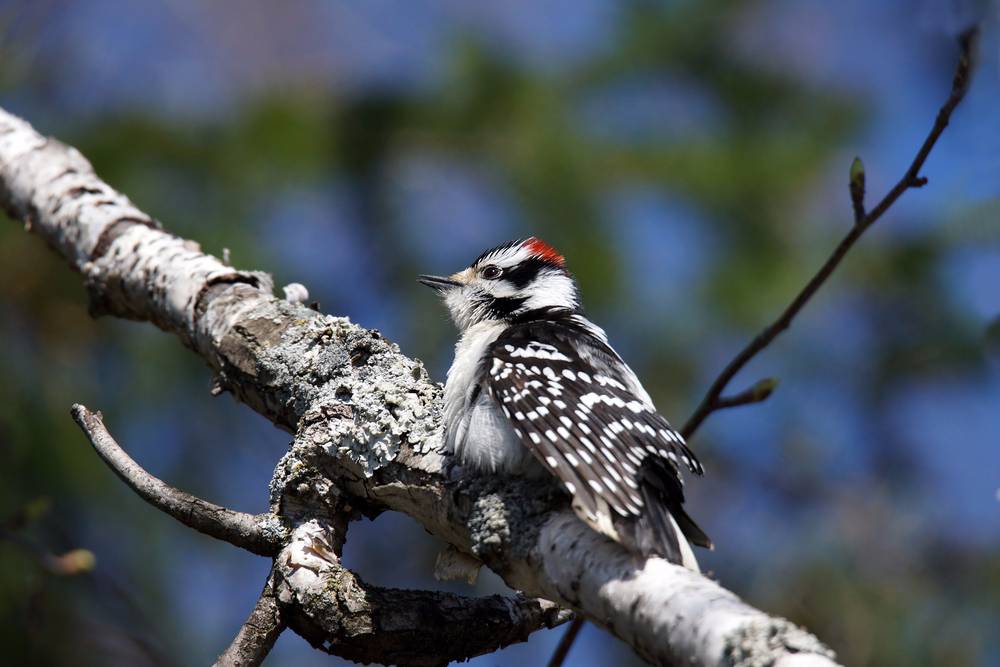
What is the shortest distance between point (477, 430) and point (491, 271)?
1429mm

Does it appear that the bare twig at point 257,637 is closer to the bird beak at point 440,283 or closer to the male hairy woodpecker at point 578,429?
the male hairy woodpecker at point 578,429

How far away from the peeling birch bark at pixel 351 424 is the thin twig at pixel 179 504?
13cm

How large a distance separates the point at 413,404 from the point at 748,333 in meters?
3.64

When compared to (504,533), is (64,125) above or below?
above

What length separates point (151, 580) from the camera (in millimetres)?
4918

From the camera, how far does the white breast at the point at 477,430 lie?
8.28 feet

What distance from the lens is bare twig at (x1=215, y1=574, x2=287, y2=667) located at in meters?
2.26

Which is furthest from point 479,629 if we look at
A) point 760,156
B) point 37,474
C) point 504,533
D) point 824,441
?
point 760,156

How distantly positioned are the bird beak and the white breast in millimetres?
997

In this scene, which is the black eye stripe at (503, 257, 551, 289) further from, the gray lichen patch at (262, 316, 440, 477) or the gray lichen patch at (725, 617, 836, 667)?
the gray lichen patch at (725, 617, 836, 667)

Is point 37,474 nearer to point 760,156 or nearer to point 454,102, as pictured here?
point 454,102

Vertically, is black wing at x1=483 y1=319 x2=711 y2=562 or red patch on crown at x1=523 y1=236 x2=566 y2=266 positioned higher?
red patch on crown at x1=523 y1=236 x2=566 y2=266

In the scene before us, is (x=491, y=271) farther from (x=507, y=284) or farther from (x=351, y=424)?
(x=351, y=424)

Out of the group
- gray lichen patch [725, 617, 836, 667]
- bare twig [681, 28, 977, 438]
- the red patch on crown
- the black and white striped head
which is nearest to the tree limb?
Answer: bare twig [681, 28, 977, 438]
